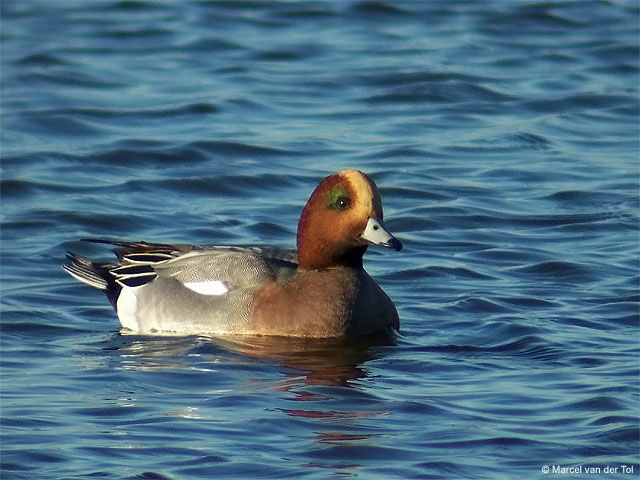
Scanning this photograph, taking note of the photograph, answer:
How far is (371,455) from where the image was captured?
278 inches

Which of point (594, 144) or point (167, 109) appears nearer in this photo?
point (594, 144)

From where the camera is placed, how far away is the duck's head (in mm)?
9164

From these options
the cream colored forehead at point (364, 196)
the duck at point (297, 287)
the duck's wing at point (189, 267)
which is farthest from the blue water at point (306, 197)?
the cream colored forehead at point (364, 196)

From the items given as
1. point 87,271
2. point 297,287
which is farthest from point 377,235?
point 87,271

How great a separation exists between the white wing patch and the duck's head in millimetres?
516

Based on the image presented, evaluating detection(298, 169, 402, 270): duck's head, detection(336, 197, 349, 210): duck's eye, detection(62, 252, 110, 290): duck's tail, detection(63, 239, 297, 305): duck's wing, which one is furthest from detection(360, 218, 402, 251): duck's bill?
detection(62, 252, 110, 290): duck's tail

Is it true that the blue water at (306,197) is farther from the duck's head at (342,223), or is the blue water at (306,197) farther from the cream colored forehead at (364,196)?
the cream colored forehead at (364,196)

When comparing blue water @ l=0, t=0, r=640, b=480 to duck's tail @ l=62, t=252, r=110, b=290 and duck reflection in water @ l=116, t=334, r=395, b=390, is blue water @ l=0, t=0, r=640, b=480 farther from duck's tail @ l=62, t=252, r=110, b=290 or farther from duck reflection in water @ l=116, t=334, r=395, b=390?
duck's tail @ l=62, t=252, r=110, b=290

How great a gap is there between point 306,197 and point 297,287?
3498 mm

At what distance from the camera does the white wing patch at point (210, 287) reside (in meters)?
9.38

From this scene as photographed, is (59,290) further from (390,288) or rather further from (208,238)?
(390,288)

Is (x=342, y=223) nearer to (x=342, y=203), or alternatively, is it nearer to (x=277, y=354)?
(x=342, y=203)

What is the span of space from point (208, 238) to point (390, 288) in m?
1.71

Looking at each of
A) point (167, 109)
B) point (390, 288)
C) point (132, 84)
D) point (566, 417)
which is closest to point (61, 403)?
point (566, 417)
